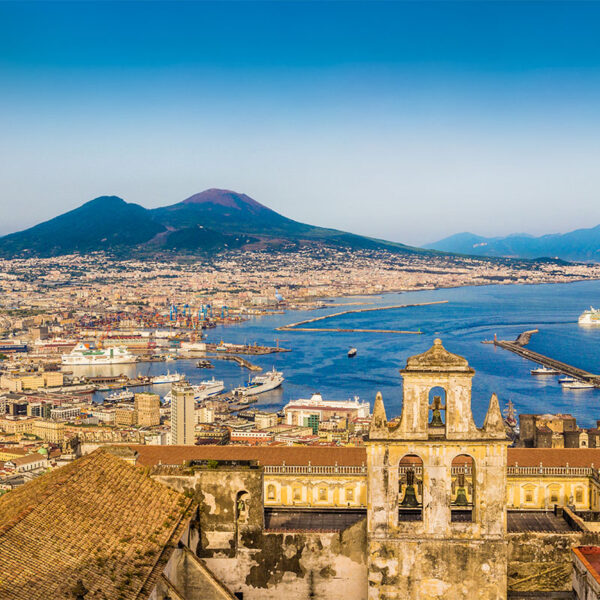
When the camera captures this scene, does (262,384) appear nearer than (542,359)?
Yes

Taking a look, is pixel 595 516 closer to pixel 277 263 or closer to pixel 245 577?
pixel 245 577

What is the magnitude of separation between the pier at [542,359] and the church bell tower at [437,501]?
47.1 meters

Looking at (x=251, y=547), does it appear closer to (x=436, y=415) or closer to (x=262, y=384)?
(x=436, y=415)

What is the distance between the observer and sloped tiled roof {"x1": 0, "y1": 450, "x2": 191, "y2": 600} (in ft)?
16.0

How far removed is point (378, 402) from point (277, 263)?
182006 millimetres

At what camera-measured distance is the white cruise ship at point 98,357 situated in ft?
237

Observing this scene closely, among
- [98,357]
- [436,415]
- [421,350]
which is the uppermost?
[436,415]

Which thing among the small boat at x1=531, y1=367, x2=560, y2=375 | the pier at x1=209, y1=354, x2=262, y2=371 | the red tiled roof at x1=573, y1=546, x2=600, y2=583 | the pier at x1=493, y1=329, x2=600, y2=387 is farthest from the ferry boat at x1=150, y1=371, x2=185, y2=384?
the red tiled roof at x1=573, y1=546, x2=600, y2=583

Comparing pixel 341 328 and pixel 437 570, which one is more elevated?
pixel 437 570

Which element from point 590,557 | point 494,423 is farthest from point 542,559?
point 494,423

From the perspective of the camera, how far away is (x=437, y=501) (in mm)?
6199

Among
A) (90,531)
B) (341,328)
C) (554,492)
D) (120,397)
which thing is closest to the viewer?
(90,531)

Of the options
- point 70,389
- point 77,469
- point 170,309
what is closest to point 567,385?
point 70,389

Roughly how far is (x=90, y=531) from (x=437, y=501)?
2550mm
